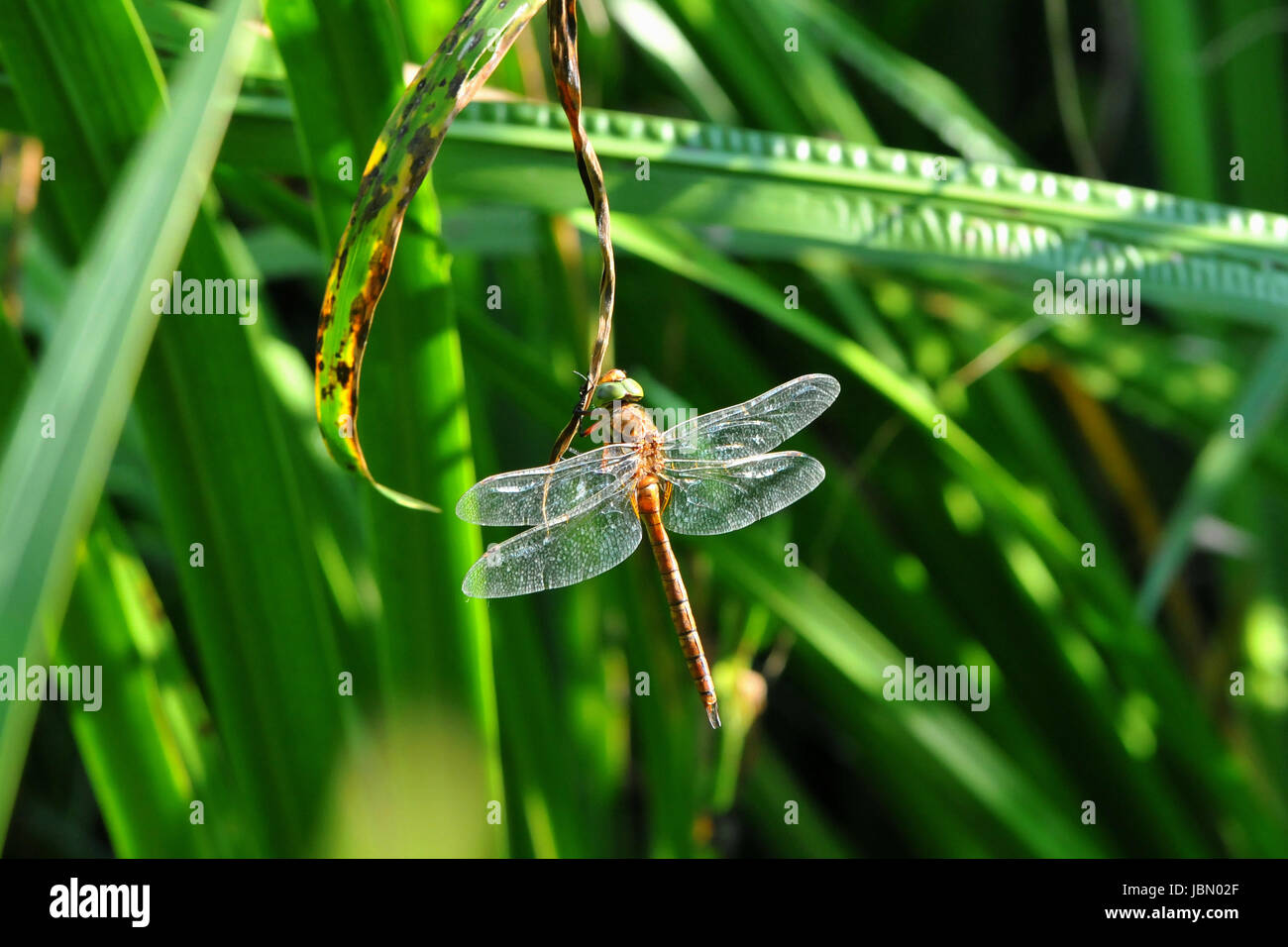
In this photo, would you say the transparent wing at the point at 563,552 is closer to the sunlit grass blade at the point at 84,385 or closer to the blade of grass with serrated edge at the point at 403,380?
the blade of grass with serrated edge at the point at 403,380

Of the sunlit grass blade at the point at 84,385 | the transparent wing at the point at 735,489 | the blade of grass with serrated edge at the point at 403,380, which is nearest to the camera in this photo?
the sunlit grass blade at the point at 84,385

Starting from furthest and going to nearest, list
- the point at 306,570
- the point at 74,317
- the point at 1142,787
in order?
the point at 1142,787 < the point at 306,570 < the point at 74,317

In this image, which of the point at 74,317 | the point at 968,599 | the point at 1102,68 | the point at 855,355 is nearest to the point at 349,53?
the point at 74,317

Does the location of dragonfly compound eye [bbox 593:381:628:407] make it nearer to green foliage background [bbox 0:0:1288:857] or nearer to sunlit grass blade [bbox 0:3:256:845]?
green foliage background [bbox 0:0:1288:857]

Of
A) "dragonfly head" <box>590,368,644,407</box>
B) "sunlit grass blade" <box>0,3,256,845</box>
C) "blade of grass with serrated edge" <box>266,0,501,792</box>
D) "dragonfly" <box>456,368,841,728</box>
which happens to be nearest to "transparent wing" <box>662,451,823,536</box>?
"dragonfly" <box>456,368,841,728</box>

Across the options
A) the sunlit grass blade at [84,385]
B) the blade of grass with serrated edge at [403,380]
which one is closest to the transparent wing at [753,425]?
the blade of grass with serrated edge at [403,380]
